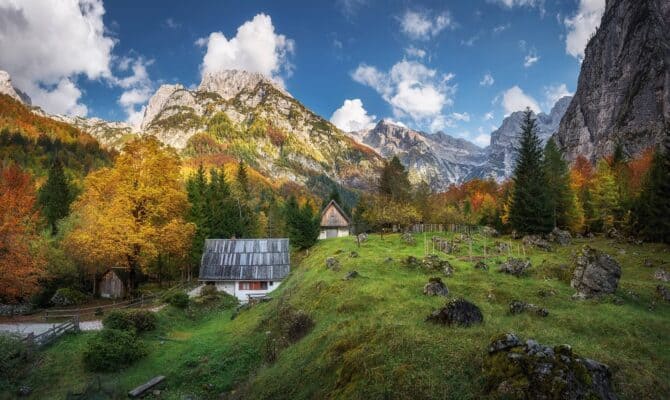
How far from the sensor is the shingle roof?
44.6 m

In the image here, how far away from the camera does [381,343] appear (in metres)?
14.7

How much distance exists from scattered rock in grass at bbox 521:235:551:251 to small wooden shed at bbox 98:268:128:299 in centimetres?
5048

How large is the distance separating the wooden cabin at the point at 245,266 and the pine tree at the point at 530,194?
34.3 m

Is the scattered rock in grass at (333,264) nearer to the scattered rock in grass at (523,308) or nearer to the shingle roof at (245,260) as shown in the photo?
the shingle roof at (245,260)

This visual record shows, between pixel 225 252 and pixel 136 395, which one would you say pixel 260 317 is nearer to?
pixel 136 395

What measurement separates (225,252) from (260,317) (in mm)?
20865

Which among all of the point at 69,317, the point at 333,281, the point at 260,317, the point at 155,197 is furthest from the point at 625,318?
the point at 69,317

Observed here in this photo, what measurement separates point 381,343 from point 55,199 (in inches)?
2903

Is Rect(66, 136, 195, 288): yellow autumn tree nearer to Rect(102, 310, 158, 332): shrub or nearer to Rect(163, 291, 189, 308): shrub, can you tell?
Rect(163, 291, 189, 308): shrub

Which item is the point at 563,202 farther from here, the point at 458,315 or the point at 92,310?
the point at 92,310

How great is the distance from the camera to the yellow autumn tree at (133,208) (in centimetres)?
3334

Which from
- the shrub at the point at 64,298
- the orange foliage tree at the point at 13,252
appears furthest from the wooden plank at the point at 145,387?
the shrub at the point at 64,298

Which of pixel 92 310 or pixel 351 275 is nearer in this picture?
pixel 351 275

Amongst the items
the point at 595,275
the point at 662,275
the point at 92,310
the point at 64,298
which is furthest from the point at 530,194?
the point at 64,298
